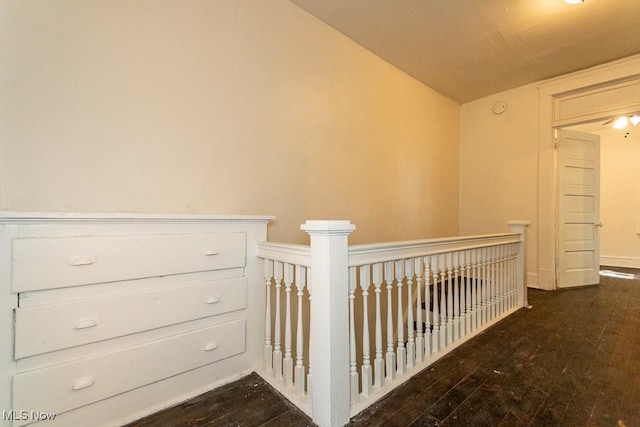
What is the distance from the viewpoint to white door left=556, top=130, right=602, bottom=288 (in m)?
3.74

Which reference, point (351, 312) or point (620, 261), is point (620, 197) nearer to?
point (620, 261)

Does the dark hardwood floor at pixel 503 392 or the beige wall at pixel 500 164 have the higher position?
the beige wall at pixel 500 164

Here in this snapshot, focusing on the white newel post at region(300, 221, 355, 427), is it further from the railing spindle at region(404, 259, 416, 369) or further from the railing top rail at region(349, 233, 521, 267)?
the railing spindle at region(404, 259, 416, 369)

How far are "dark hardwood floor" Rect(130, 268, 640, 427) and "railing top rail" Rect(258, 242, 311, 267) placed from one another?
29.3 inches

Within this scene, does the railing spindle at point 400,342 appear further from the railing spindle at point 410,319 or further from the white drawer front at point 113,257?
the white drawer front at point 113,257

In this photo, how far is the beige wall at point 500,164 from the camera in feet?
12.6

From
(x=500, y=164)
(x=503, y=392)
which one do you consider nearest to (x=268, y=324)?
(x=503, y=392)

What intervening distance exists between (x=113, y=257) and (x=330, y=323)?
1.08 m

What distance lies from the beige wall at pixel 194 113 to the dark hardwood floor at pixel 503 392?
44.4 inches

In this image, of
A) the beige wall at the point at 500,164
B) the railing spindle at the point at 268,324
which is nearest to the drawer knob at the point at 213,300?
the railing spindle at the point at 268,324

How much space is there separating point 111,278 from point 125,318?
0.21 meters

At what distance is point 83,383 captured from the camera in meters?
1.28

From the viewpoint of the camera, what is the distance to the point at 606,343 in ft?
6.99

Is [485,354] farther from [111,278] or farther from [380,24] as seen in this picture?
[380,24]
